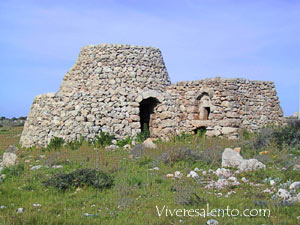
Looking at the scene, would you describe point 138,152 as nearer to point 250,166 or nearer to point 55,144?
point 250,166

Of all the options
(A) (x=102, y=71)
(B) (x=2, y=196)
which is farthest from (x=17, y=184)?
(A) (x=102, y=71)

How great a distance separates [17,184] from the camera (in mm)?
7762

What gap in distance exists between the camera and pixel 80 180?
738 centimetres

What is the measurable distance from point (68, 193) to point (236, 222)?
138 inches

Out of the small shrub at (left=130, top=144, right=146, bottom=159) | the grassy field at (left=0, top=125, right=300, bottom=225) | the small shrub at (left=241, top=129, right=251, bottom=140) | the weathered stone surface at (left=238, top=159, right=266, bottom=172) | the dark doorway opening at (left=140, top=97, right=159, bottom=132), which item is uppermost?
the dark doorway opening at (left=140, top=97, right=159, bottom=132)

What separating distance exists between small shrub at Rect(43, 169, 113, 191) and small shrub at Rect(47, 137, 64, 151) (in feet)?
19.4

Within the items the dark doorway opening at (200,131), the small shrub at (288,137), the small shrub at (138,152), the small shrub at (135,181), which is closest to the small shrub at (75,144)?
the small shrub at (138,152)

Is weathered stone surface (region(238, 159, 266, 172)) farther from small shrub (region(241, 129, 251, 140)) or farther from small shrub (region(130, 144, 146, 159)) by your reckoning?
small shrub (region(241, 129, 251, 140))

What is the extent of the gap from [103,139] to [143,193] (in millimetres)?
7019

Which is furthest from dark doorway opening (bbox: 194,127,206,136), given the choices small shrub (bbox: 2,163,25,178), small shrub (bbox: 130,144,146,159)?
small shrub (bbox: 2,163,25,178)

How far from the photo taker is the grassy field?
5301 mm

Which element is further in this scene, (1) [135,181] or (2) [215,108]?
(2) [215,108]

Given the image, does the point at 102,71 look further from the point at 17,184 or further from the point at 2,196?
the point at 2,196

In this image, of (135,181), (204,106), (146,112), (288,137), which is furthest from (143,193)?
(146,112)
